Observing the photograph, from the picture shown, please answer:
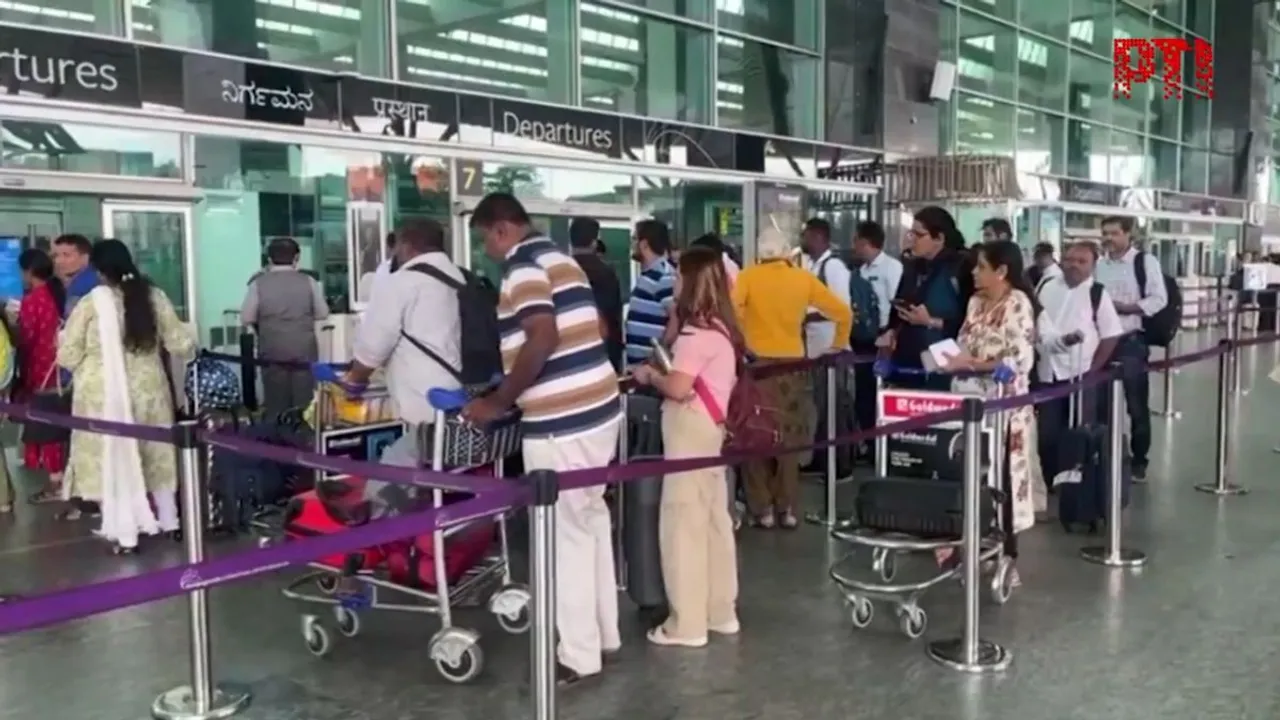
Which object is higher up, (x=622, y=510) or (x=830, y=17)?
(x=830, y=17)

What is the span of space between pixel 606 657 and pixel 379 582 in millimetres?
865

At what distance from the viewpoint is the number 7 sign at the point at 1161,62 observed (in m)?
23.3

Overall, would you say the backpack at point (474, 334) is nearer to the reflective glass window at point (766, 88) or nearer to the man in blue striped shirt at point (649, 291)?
the man in blue striped shirt at point (649, 291)

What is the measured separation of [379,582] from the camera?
415 cm

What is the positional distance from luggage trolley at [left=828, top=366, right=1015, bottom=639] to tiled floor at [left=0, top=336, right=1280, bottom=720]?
0.10 meters

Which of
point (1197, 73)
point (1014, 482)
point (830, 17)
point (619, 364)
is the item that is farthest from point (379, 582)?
point (1197, 73)

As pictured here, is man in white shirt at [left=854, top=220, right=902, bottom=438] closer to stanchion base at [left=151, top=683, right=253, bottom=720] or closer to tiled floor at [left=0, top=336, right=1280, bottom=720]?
tiled floor at [left=0, top=336, right=1280, bottom=720]

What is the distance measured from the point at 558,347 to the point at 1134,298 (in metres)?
5.48

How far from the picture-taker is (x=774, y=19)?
1502 centimetres

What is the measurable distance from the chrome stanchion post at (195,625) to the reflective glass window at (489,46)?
7.55 metres

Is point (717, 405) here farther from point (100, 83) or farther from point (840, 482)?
point (100, 83)

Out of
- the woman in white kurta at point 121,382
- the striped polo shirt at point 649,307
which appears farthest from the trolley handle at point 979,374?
the woman in white kurta at point 121,382

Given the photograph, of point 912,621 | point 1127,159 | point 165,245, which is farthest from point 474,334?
point 1127,159

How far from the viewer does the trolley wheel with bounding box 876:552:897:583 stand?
5043 mm
